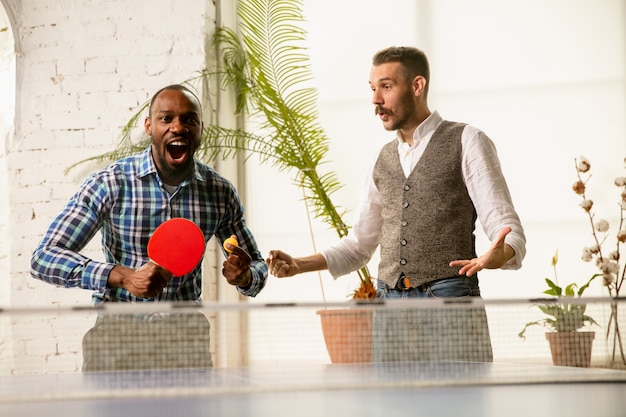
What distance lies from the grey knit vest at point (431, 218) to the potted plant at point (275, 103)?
202 cm

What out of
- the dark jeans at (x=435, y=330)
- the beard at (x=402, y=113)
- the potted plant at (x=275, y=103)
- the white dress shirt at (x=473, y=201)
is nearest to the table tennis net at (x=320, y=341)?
the dark jeans at (x=435, y=330)

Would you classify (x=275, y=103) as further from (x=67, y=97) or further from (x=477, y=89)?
(x=477, y=89)

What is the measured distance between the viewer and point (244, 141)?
5.60 meters

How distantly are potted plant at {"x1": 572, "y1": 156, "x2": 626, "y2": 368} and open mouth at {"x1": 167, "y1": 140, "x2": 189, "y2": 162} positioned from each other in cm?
300

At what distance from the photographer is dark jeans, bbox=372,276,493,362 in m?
2.21

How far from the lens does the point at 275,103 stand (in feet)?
17.3

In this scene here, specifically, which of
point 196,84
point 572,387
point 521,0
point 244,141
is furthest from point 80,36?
point 572,387

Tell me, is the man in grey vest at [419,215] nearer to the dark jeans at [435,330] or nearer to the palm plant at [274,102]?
the dark jeans at [435,330]

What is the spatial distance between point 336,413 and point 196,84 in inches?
168

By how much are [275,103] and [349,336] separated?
1569 millimetres

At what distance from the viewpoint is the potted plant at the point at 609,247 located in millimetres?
5148

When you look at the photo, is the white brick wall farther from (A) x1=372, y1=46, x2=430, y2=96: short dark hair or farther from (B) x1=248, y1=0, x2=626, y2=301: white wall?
(A) x1=372, y1=46, x2=430, y2=96: short dark hair

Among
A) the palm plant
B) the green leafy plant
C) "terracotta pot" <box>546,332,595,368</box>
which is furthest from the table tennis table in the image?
the palm plant

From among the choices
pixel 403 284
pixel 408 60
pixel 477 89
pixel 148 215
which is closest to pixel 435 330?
pixel 403 284
